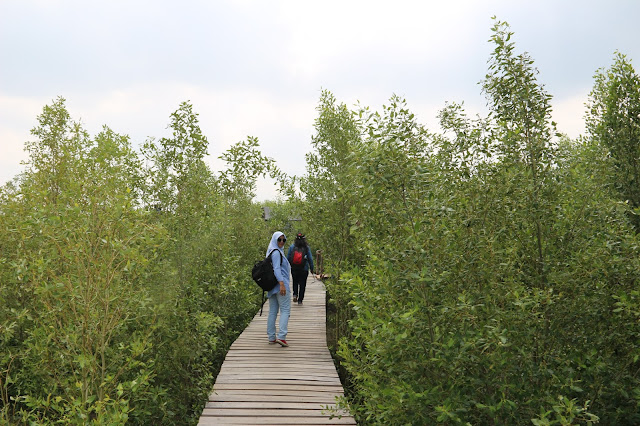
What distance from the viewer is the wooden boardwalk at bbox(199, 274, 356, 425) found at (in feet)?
16.5

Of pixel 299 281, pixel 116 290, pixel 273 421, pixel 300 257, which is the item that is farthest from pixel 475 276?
pixel 299 281

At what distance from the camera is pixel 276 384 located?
19.7ft

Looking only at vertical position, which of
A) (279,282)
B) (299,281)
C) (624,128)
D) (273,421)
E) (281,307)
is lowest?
(273,421)

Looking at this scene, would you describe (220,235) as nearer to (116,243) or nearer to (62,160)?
(116,243)

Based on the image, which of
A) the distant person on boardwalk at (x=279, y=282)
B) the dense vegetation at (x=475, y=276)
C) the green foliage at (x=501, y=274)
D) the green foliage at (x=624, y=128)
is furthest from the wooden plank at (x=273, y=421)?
the green foliage at (x=624, y=128)

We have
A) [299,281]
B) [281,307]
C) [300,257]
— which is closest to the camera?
[281,307]

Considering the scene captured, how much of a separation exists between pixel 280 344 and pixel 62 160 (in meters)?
10.3

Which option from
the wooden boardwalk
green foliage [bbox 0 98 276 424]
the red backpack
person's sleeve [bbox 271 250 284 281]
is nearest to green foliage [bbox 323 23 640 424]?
the wooden boardwalk

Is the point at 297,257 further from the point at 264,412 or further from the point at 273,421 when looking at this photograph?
the point at 273,421

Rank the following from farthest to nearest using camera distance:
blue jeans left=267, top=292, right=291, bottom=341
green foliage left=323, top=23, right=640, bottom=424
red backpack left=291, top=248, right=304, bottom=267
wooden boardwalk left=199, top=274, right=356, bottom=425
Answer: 1. red backpack left=291, top=248, right=304, bottom=267
2. blue jeans left=267, top=292, right=291, bottom=341
3. wooden boardwalk left=199, top=274, right=356, bottom=425
4. green foliage left=323, top=23, right=640, bottom=424

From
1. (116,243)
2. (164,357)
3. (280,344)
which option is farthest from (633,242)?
(280,344)

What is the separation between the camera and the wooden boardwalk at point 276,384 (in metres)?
5.03

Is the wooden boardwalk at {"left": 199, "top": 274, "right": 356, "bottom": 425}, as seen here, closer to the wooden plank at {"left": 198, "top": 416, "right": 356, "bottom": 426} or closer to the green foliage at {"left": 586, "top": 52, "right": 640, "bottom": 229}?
the wooden plank at {"left": 198, "top": 416, "right": 356, "bottom": 426}

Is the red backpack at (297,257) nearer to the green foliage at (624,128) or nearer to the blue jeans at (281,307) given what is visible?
the blue jeans at (281,307)
